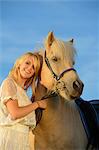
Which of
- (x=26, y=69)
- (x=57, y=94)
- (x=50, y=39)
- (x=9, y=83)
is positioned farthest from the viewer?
(x=50, y=39)

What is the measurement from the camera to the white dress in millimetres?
3590

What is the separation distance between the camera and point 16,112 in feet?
11.8

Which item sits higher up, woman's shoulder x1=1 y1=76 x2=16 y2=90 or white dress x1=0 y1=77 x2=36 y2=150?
woman's shoulder x1=1 y1=76 x2=16 y2=90

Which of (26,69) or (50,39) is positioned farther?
(50,39)

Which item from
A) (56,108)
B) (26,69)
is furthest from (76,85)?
(26,69)

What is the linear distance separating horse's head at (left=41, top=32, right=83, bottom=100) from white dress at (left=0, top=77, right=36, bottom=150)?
0.83m

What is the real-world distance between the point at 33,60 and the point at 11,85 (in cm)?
47

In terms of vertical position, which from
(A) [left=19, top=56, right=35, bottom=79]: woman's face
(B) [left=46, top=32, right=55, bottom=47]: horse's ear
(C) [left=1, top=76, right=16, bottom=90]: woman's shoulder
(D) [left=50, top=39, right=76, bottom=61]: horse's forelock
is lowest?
(C) [left=1, top=76, right=16, bottom=90]: woman's shoulder

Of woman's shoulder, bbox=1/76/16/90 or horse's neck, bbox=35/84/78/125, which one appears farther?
horse's neck, bbox=35/84/78/125

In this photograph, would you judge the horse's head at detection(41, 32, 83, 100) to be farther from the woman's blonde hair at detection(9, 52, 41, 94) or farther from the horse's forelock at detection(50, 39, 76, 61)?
the woman's blonde hair at detection(9, 52, 41, 94)

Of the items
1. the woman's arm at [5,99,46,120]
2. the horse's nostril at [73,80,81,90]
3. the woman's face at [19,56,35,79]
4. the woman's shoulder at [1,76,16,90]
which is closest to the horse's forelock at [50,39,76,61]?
the horse's nostril at [73,80,81,90]

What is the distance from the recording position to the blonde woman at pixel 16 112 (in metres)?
3.60

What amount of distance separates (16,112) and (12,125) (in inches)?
5.6

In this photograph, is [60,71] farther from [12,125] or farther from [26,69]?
[12,125]
